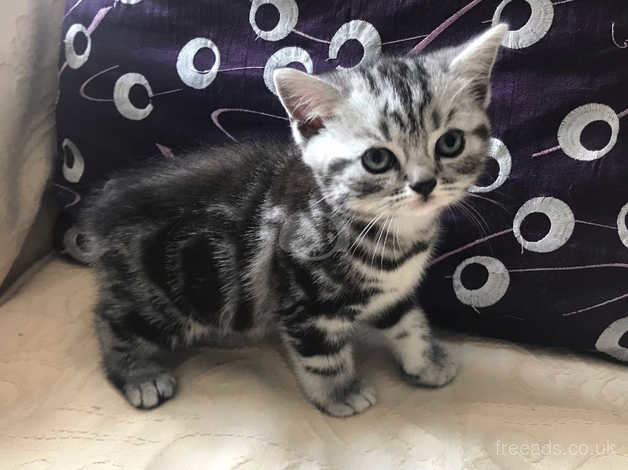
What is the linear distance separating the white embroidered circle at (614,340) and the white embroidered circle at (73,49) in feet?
3.37

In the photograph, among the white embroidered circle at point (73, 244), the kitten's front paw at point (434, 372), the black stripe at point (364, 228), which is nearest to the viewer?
the black stripe at point (364, 228)

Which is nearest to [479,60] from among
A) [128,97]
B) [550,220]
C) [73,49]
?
[550,220]

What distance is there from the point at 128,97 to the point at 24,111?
8.0 inches

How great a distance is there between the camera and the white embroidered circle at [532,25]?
931 millimetres

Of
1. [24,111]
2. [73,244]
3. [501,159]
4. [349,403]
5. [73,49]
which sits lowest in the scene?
[73,244]

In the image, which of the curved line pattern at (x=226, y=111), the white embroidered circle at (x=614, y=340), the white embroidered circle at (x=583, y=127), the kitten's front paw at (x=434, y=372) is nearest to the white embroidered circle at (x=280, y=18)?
the curved line pattern at (x=226, y=111)

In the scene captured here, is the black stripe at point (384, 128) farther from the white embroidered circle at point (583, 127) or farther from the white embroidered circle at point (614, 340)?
the white embroidered circle at point (614, 340)

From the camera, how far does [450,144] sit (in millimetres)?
831

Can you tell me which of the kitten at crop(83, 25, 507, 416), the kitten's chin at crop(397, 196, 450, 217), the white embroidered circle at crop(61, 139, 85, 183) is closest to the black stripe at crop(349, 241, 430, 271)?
the kitten at crop(83, 25, 507, 416)

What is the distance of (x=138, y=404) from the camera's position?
97 centimetres

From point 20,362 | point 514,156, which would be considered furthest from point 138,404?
point 514,156

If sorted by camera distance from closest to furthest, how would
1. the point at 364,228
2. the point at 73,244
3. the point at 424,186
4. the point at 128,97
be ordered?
the point at 424,186 → the point at 364,228 → the point at 128,97 → the point at 73,244

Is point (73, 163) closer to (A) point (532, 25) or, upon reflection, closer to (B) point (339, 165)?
(B) point (339, 165)

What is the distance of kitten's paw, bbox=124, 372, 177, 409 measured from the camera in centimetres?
97
